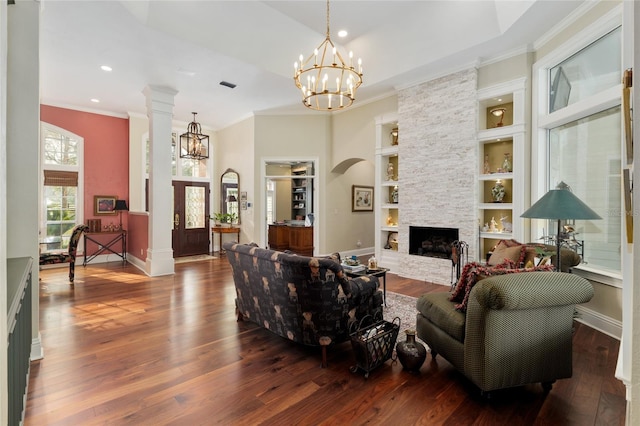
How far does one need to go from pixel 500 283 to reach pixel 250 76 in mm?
5299

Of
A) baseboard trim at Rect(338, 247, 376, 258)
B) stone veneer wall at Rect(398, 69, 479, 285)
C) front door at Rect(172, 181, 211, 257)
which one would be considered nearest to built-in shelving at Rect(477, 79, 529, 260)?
stone veneer wall at Rect(398, 69, 479, 285)

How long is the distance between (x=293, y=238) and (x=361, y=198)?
2.22 m

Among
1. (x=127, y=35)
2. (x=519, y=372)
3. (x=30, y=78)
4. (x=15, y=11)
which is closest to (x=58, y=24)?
(x=127, y=35)

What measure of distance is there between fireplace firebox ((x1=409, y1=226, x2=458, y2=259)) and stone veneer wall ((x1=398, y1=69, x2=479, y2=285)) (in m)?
0.11

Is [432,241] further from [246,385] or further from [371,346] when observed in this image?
[246,385]

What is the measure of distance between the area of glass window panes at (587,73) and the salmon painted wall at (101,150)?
867 cm

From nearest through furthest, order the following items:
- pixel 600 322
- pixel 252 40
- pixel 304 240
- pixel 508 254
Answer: pixel 600 322 < pixel 508 254 < pixel 252 40 < pixel 304 240

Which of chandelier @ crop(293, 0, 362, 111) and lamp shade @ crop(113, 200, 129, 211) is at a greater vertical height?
chandelier @ crop(293, 0, 362, 111)

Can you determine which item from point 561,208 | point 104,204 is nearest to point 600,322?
point 561,208

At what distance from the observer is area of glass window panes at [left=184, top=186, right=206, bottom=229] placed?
28.1 feet

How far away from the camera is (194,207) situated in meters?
8.71

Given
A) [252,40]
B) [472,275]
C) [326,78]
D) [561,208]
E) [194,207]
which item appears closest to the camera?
[472,275]

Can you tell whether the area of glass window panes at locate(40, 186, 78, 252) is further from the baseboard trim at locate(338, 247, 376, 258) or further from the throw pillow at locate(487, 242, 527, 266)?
the throw pillow at locate(487, 242, 527, 266)

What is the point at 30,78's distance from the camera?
280 cm
